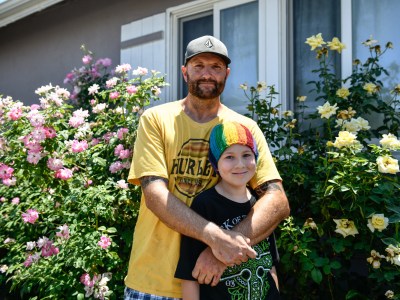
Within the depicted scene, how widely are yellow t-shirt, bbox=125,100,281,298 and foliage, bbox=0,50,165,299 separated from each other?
92 centimetres

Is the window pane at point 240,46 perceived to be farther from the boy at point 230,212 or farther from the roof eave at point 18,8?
the roof eave at point 18,8

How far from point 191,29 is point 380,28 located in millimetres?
1777

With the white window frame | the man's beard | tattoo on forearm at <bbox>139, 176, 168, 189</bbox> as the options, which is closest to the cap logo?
the man's beard

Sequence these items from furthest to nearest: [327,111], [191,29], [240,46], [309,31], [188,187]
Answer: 1. [191,29]
2. [240,46]
3. [309,31]
4. [327,111]
5. [188,187]

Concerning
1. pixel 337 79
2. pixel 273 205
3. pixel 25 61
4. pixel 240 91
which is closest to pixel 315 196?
pixel 273 205

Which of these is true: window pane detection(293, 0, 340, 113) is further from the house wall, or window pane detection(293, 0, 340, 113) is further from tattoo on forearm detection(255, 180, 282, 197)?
tattoo on forearm detection(255, 180, 282, 197)

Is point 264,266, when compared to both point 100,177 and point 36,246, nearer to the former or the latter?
point 100,177

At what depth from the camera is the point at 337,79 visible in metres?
3.31

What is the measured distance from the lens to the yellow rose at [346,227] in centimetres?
245

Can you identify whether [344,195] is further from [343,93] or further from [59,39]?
[59,39]

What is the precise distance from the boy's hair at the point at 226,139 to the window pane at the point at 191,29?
258 centimetres

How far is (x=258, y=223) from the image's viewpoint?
182 cm

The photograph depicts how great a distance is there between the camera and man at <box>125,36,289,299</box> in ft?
5.69

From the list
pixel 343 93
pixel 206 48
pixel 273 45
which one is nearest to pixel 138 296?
pixel 206 48
